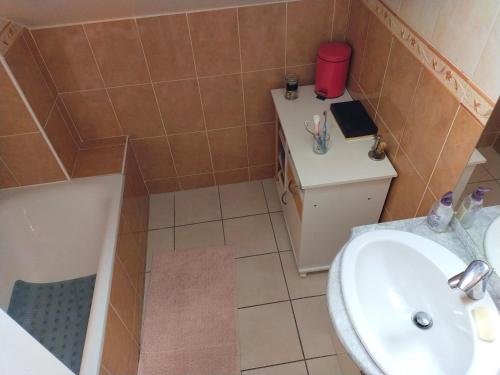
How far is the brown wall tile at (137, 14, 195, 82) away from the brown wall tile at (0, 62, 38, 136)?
1.91ft

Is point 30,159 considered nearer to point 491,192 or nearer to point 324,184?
point 324,184

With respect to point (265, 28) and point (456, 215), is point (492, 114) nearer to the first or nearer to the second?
point (456, 215)

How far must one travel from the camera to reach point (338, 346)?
4.81 ft

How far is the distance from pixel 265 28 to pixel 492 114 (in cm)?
112

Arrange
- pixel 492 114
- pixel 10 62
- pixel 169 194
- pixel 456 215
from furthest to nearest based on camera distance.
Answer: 1. pixel 169 194
2. pixel 10 62
3. pixel 456 215
4. pixel 492 114

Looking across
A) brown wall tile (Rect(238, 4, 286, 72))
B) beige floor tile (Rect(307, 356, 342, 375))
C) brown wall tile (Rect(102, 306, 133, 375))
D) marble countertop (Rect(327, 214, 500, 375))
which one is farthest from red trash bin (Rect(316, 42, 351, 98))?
brown wall tile (Rect(102, 306, 133, 375))

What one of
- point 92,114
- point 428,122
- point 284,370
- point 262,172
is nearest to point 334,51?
point 428,122

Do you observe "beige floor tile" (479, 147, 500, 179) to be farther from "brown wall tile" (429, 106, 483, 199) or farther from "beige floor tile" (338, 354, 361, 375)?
"beige floor tile" (338, 354, 361, 375)

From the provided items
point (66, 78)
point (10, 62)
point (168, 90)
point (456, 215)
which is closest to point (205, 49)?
point (168, 90)

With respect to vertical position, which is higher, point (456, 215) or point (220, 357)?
point (456, 215)

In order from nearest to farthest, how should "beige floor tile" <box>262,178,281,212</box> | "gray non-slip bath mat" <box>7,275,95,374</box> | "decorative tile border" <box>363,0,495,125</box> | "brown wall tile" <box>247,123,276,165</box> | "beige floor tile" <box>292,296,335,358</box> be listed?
"decorative tile border" <box>363,0,495,125</box>
"gray non-slip bath mat" <box>7,275,95,374</box>
"beige floor tile" <box>292,296,335,358</box>
"brown wall tile" <box>247,123,276,165</box>
"beige floor tile" <box>262,178,281,212</box>

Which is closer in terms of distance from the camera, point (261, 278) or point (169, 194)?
point (261, 278)

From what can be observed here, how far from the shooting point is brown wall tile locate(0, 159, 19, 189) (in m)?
1.69

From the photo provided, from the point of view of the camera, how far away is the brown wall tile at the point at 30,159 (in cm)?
161
